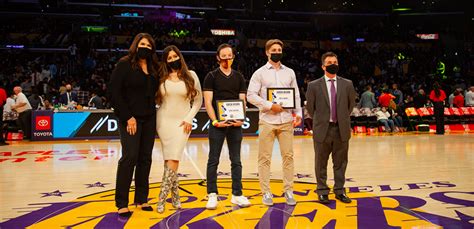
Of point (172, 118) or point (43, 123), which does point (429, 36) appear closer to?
point (43, 123)

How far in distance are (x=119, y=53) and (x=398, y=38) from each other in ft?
61.4

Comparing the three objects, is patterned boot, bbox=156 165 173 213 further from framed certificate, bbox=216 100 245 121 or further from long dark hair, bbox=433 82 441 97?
long dark hair, bbox=433 82 441 97

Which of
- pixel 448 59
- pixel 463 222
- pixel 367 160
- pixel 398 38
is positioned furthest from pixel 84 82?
pixel 448 59

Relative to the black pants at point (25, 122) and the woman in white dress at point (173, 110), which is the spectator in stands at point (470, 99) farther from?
the black pants at point (25, 122)

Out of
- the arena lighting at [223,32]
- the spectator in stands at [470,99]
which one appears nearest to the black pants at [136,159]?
the spectator in stands at [470,99]

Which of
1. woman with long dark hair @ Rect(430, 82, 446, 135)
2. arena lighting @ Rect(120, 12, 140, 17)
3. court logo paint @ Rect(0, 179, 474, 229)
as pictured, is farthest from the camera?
arena lighting @ Rect(120, 12, 140, 17)

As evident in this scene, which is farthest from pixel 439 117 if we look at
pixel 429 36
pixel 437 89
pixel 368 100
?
pixel 429 36

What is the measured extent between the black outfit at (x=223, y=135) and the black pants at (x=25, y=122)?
31.9ft

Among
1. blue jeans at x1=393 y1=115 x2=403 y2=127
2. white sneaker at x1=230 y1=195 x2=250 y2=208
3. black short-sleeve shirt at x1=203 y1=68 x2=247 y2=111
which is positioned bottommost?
white sneaker at x1=230 y1=195 x2=250 y2=208

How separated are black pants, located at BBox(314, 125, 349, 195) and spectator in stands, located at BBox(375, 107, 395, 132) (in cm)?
1063

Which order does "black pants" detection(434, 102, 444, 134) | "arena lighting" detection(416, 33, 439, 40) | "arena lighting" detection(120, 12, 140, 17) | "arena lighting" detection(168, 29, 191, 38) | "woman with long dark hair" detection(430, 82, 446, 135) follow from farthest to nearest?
"arena lighting" detection(416, 33, 439, 40) → "arena lighting" detection(120, 12, 140, 17) → "arena lighting" detection(168, 29, 191, 38) → "black pants" detection(434, 102, 444, 134) → "woman with long dark hair" detection(430, 82, 446, 135)

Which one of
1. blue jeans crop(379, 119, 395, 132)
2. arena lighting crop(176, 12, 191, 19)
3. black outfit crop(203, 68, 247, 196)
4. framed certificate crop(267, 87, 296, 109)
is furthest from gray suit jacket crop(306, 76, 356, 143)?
arena lighting crop(176, 12, 191, 19)

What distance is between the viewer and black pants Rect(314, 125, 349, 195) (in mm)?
5090

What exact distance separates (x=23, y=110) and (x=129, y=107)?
31.8 feet
